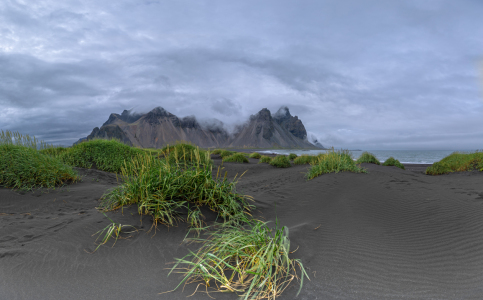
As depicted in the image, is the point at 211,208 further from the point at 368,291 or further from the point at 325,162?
the point at 325,162

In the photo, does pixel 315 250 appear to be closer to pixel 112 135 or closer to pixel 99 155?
pixel 99 155

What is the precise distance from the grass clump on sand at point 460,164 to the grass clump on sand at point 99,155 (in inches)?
580

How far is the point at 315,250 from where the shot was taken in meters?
2.98

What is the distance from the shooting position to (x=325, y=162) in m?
8.38

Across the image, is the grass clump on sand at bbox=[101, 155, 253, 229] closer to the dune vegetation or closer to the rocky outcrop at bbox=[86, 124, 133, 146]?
the dune vegetation

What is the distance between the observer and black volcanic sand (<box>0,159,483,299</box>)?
2.34 meters

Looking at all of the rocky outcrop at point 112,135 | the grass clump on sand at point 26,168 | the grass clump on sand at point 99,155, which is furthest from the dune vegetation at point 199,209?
the rocky outcrop at point 112,135

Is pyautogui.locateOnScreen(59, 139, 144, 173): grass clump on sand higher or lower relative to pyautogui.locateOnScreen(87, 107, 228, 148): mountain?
lower

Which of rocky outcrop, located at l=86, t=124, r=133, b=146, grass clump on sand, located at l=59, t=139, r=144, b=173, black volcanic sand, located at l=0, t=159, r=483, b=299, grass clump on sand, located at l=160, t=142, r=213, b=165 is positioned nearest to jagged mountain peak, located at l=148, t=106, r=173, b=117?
rocky outcrop, located at l=86, t=124, r=133, b=146

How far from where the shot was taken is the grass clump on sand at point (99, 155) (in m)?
9.64

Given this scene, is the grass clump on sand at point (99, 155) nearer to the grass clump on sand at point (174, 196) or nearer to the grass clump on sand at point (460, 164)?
the grass clump on sand at point (174, 196)

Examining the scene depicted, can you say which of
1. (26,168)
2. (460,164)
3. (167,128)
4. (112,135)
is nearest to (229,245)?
(26,168)

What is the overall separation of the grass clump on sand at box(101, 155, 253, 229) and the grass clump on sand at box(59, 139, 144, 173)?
5.69 m

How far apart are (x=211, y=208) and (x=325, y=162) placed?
5.50 m
